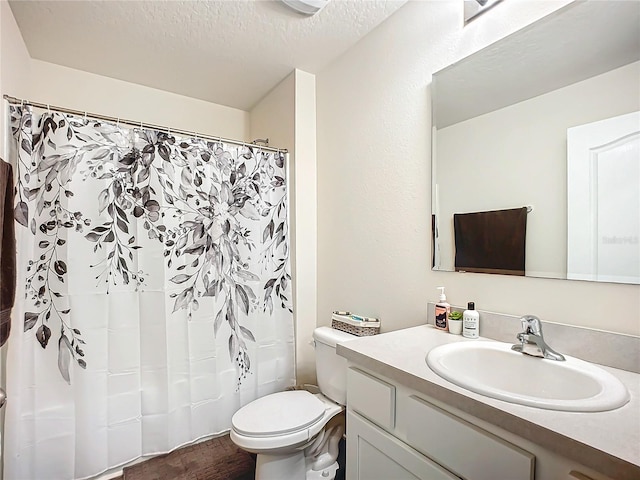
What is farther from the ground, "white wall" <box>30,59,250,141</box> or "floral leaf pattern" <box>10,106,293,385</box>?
"white wall" <box>30,59,250,141</box>

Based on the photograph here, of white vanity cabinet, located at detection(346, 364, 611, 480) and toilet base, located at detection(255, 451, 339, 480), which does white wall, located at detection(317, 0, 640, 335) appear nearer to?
white vanity cabinet, located at detection(346, 364, 611, 480)

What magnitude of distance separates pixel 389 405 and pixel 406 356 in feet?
0.51

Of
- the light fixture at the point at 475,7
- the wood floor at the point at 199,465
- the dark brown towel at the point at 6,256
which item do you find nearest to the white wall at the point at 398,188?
the light fixture at the point at 475,7

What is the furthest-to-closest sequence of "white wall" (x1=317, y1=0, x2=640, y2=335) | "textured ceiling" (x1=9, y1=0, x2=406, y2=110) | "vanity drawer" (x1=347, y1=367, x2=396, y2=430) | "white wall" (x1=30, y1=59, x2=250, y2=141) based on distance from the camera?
"white wall" (x1=30, y1=59, x2=250, y2=141)
"textured ceiling" (x1=9, y1=0, x2=406, y2=110)
"white wall" (x1=317, y1=0, x2=640, y2=335)
"vanity drawer" (x1=347, y1=367, x2=396, y2=430)

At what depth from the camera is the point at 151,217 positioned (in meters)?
1.74

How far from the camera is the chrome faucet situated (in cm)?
99

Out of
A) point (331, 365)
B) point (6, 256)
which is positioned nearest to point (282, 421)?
point (331, 365)

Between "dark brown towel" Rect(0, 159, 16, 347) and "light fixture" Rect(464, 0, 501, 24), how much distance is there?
1955 millimetres

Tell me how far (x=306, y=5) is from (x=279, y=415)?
192 cm

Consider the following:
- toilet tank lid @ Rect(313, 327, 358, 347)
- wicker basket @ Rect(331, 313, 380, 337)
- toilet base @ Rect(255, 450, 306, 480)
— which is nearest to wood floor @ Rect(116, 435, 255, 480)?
toilet base @ Rect(255, 450, 306, 480)

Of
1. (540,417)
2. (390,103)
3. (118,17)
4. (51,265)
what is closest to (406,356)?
→ (540,417)

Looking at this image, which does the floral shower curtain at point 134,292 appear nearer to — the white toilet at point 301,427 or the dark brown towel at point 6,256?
the dark brown towel at point 6,256

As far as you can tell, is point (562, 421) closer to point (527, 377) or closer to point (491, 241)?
point (527, 377)

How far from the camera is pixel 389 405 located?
0.98 m
